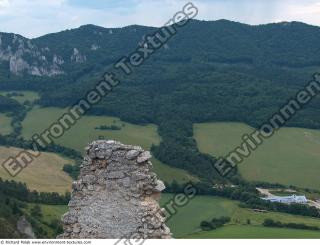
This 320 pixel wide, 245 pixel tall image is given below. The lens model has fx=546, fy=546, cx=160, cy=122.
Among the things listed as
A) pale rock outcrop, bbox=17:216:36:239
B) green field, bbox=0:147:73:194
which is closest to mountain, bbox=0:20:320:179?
green field, bbox=0:147:73:194

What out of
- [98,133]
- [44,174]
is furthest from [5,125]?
[44,174]

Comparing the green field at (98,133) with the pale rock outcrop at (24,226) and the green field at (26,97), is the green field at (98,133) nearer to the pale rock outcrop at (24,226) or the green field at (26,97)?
the green field at (26,97)

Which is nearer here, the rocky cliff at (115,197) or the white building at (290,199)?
the rocky cliff at (115,197)

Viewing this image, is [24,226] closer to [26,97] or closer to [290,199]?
[290,199]

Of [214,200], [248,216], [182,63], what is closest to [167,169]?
[214,200]

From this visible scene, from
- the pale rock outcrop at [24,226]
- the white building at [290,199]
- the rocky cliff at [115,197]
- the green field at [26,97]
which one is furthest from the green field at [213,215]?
the green field at [26,97]

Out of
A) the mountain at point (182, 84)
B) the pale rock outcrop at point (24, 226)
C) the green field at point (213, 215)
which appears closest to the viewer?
the pale rock outcrop at point (24, 226)

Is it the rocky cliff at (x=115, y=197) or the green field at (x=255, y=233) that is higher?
the rocky cliff at (x=115, y=197)

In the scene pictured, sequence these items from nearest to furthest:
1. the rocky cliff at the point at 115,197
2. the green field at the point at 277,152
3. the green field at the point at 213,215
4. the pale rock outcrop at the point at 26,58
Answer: the rocky cliff at the point at 115,197
the green field at the point at 213,215
the green field at the point at 277,152
the pale rock outcrop at the point at 26,58
